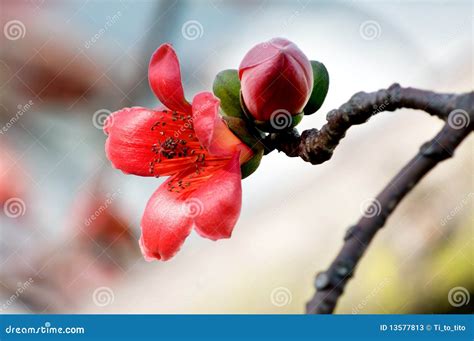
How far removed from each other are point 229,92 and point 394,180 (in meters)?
0.28

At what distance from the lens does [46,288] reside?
4.13 feet

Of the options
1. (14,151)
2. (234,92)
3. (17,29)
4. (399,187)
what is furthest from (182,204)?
(17,29)

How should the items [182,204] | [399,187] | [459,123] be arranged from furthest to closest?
[182,204], [399,187], [459,123]

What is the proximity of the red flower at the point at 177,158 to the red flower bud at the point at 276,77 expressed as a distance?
0.18 ft

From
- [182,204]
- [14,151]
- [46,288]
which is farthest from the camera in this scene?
[14,151]

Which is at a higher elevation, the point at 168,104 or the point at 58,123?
the point at 168,104

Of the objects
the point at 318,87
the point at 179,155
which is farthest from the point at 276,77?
the point at 179,155

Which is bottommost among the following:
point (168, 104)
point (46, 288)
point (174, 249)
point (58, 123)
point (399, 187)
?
point (46, 288)

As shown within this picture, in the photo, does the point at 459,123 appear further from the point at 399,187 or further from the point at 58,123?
the point at 58,123

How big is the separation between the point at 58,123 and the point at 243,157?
621 millimetres

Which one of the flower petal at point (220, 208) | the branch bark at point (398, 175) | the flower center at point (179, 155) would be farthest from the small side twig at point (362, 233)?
the flower center at point (179, 155)

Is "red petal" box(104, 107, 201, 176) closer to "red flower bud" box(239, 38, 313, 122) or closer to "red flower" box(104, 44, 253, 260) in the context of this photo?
"red flower" box(104, 44, 253, 260)

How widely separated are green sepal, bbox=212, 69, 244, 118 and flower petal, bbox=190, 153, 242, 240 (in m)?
0.13

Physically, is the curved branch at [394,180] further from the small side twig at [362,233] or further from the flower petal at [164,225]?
the flower petal at [164,225]
